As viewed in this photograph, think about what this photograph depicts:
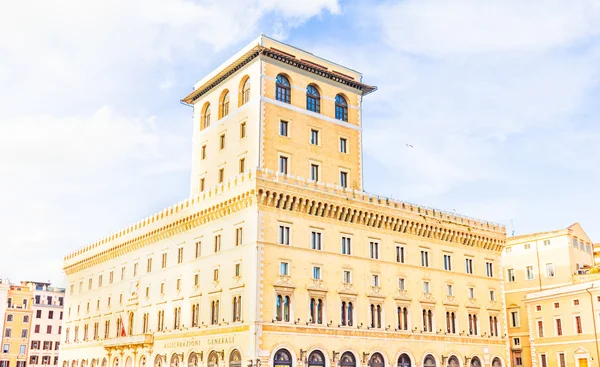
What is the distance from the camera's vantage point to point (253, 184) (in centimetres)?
5500

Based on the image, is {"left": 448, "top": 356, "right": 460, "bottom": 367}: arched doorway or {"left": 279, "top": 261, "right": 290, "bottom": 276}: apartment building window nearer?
{"left": 279, "top": 261, "right": 290, "bottom": 276}: apartment building window

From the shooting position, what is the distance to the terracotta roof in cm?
6359

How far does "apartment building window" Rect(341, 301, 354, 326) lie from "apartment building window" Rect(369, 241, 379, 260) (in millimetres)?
5318

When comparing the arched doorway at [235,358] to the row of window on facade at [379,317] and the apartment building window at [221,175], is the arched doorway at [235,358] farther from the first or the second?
the apartment building window at [221,175]

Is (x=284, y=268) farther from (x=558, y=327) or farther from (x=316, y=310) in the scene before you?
(x=558, y=327)

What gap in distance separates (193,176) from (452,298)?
96.1 feet

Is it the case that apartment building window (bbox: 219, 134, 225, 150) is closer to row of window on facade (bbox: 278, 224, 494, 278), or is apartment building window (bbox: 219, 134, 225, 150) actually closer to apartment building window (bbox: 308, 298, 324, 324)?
row of window on facade (bbox: 278, 224, 494, 278)

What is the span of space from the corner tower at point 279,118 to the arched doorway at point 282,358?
16.7m

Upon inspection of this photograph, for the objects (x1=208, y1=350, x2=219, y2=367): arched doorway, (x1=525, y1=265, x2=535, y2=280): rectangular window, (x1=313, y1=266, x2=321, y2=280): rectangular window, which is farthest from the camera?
(x1=525, y1=265, x2=535, y2=280): rectangular window

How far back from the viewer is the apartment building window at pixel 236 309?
5441 cm

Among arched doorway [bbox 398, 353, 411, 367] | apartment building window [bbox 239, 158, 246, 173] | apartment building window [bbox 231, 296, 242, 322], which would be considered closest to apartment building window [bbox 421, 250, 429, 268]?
arched doorway [bbox 398, 353, 411, 367]

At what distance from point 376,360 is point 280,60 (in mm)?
29229

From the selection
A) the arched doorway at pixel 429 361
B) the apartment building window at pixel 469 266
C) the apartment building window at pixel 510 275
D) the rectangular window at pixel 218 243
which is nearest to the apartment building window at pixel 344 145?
the rectangular window at pixel 218 243

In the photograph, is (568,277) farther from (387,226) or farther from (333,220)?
(333,220)
